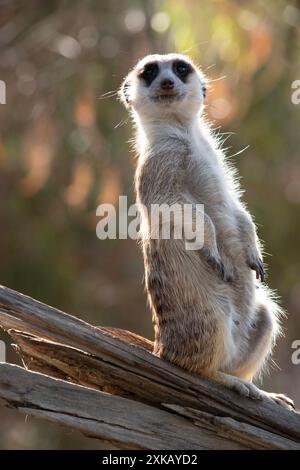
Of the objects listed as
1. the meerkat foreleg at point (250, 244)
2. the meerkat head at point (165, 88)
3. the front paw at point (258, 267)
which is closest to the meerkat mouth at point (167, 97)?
the meerkat head at point (165, 88)

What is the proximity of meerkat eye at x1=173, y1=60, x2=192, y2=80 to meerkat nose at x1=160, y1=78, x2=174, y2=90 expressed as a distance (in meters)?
0.25

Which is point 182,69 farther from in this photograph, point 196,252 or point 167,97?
point 196,252

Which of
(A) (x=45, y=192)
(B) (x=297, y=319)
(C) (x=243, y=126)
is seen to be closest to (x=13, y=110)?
(A) (x=45, y=192)

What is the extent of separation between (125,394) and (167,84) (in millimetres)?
2072

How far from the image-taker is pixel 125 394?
18.7 feet

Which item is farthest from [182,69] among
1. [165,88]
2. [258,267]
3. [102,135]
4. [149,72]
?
[102,135]

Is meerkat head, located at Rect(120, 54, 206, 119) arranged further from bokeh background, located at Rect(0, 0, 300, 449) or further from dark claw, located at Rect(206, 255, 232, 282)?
bokeh background, located at Rect(0, 0, 300, 449)

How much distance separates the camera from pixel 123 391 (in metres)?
5.72

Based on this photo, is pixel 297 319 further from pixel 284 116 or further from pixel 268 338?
pixel 268 338

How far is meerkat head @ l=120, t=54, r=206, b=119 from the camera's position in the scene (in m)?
6.65

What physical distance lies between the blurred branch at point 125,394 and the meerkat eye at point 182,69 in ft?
6.54

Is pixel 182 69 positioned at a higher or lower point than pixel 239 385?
higher

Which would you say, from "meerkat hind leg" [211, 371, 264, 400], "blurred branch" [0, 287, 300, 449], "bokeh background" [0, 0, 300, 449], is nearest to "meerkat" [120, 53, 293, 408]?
"meerkat hind leg" [211, 371, 264, 400]

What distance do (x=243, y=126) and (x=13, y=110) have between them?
10.7 feet
